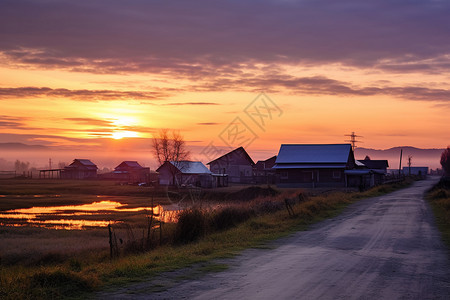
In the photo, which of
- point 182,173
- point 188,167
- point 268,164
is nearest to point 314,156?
point 188,167

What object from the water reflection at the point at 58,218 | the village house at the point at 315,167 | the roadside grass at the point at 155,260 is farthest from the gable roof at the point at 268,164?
the roadside grass at the point at 155,260

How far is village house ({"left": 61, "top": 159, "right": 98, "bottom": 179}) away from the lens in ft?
434

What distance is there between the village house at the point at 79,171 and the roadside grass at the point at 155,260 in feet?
364

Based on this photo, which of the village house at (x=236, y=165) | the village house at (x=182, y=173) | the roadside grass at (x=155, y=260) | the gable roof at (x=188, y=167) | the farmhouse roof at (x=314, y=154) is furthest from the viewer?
the village house at (x=236, y=165)

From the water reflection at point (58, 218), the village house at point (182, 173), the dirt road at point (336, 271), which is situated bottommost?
the water reflection at point (58, 218)

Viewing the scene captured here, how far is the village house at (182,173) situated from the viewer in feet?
265

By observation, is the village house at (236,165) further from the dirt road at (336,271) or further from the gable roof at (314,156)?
the dirt road at (336,271)

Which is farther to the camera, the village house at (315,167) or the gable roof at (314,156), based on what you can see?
the gable roof at (314,156)

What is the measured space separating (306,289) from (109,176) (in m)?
131

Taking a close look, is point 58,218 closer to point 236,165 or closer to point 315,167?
point 315,167

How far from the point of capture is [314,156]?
73250mm

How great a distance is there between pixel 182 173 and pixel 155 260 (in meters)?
68.0

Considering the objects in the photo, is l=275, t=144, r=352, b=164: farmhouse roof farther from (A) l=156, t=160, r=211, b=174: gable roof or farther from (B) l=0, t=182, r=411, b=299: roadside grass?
(B) l=0, t=182, r=411, b=299: roadside grass

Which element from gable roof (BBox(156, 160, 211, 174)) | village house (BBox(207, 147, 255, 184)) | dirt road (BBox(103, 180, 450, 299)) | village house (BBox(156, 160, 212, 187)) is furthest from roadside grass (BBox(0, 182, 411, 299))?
village house (BBox(207, 147, 255, 184))
